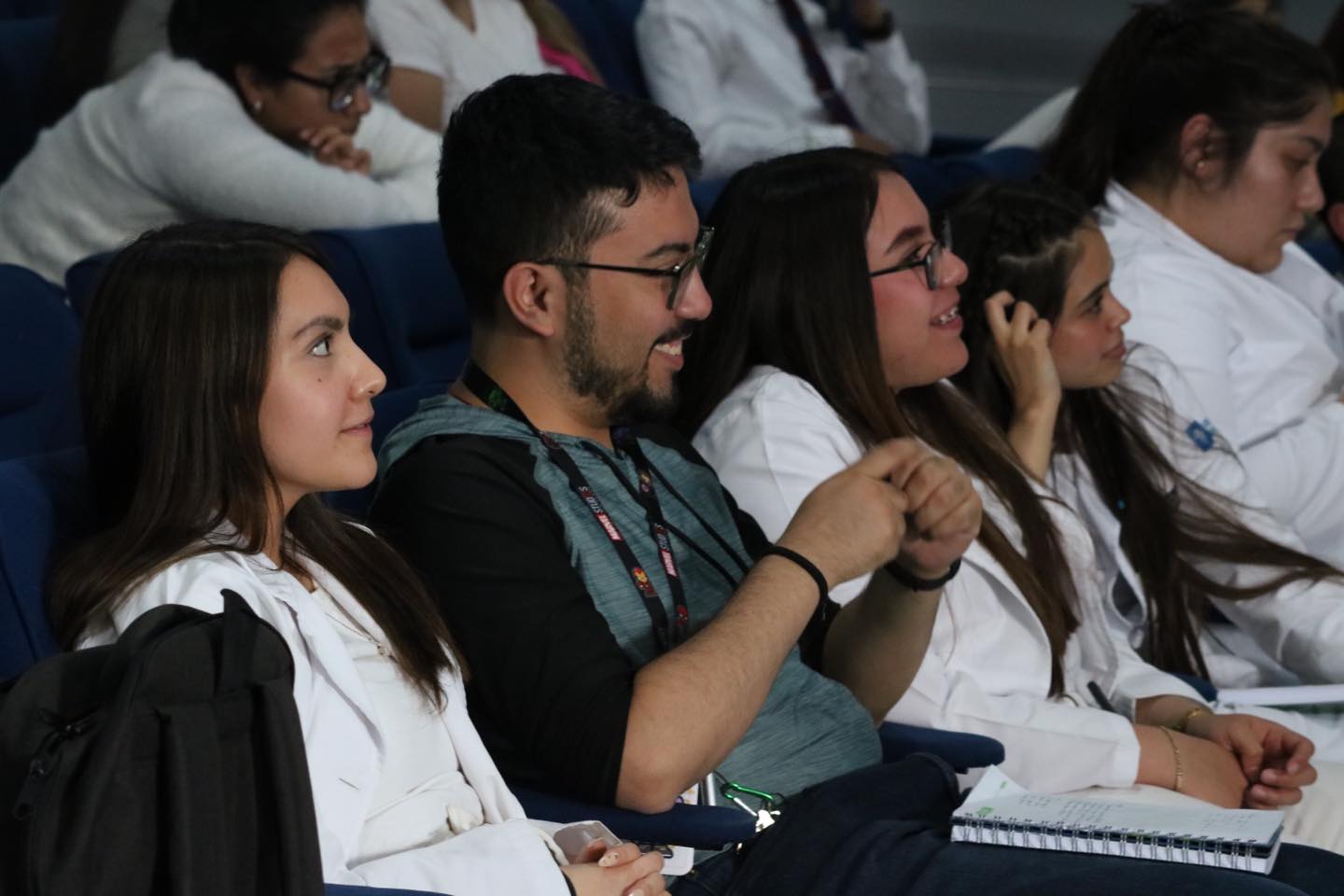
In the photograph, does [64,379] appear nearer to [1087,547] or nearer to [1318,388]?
[1087,547]

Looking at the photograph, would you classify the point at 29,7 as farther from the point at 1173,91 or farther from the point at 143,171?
the point at 1173,91

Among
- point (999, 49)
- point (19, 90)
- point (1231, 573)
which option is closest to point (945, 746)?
point (1231, 573)

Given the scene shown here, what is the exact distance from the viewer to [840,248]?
6.93 ft

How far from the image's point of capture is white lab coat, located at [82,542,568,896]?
1.38 meters

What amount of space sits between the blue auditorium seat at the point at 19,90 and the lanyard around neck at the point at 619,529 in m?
2.06

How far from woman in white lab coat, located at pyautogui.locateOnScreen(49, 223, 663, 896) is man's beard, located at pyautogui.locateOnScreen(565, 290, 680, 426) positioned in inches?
10.3

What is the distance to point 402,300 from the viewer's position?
2574mm

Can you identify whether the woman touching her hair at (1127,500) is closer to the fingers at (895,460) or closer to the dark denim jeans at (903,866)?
the fingers at (895,460)

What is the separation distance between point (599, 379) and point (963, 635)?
1.96ft

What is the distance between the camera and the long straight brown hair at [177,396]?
146 centimetres

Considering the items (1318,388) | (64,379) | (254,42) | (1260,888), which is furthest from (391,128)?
(1260,888)

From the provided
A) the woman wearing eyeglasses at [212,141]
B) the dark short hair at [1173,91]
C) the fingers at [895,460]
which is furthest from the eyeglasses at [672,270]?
the dark short hair at [1173,91]

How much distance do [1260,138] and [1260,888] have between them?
5.84 ft

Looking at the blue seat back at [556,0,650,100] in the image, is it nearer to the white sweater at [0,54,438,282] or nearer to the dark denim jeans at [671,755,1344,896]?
the white sweater at [0,54,438,282]
